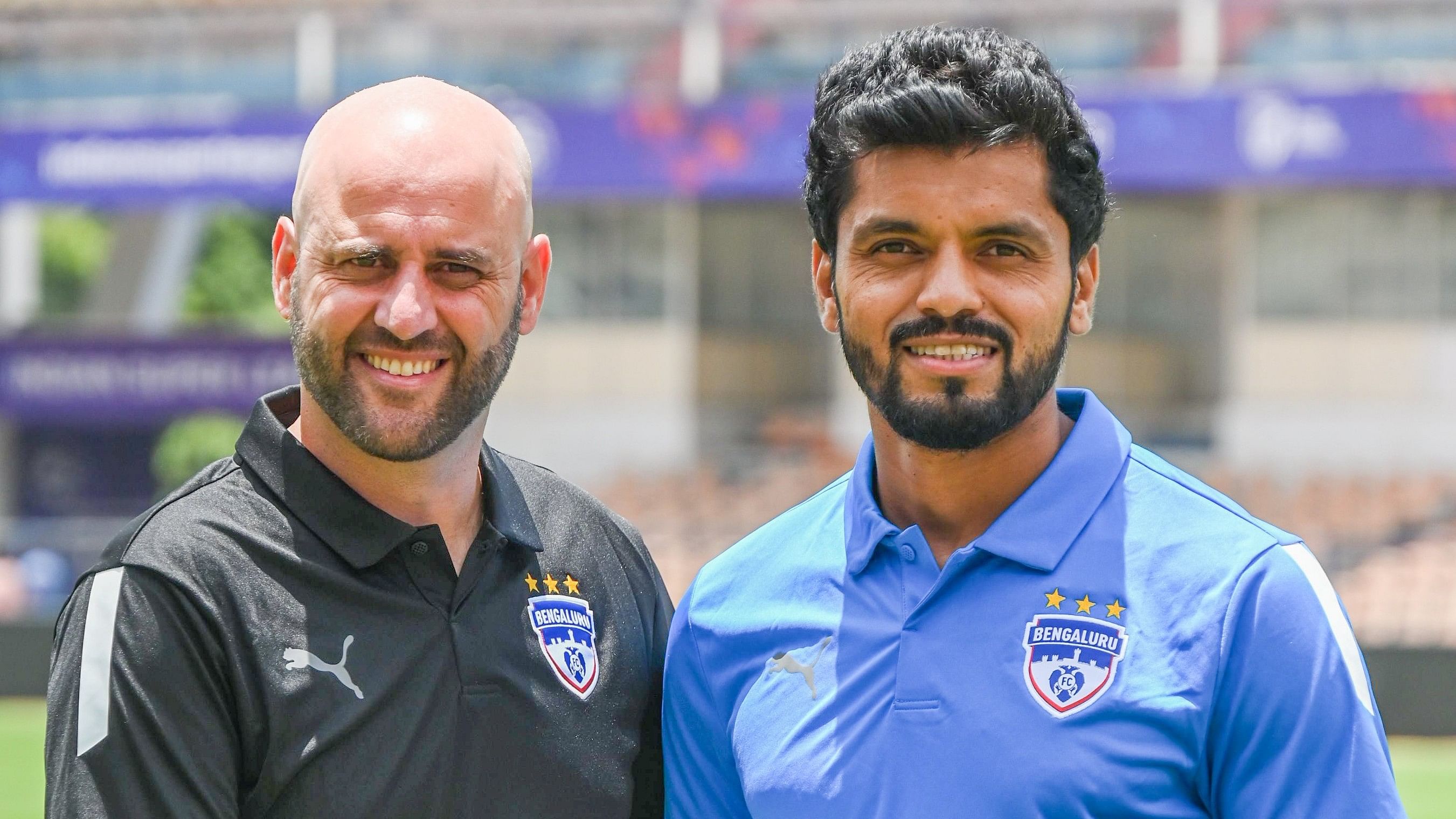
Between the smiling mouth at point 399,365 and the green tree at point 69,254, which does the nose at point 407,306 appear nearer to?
the smiling mouth at point 399,365

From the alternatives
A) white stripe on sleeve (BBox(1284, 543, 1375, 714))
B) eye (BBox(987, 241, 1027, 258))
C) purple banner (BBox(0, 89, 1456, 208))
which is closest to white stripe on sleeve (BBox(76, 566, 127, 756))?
eye (BBox(987, 241, 1027, 258))

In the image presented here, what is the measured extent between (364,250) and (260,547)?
0.46 metres

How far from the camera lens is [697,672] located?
272 centimetres

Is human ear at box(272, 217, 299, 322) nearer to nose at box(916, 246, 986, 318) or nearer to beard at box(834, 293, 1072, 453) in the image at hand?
beard at box(834, 293, 1072, 453)

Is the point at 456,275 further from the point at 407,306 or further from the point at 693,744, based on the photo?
the point at 693,744

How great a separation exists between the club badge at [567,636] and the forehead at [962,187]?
2.61 ft

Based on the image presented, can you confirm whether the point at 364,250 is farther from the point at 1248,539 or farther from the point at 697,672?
the point at 1248,539

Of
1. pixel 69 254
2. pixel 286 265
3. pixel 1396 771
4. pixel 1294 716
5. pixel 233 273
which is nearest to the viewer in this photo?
pixel 1294 716

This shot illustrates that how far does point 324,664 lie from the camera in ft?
8.14

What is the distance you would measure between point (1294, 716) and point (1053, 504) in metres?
0.47

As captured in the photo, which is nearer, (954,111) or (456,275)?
(954,111)

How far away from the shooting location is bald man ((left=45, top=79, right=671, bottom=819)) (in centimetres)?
236

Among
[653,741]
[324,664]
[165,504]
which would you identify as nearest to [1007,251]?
[653,741]

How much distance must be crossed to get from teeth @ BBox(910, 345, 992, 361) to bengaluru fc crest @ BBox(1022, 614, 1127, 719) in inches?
15.2
